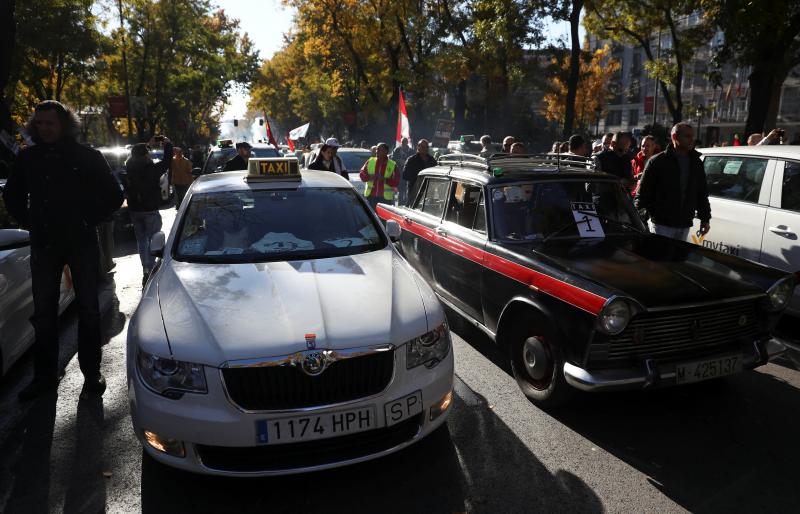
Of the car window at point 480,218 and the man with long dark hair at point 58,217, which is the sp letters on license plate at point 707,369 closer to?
the car window at point 480,218

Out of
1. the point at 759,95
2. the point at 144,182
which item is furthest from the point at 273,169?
the point at 759,95

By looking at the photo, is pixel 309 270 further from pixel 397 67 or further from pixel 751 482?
pixel 397 67

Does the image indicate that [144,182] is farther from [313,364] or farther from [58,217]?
[313,364]

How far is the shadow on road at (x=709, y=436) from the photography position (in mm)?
3277

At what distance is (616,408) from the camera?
432 centimetres

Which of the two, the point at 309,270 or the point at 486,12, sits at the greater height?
the point at 486,12

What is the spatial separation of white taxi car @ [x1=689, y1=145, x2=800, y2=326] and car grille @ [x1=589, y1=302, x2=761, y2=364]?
200 cm

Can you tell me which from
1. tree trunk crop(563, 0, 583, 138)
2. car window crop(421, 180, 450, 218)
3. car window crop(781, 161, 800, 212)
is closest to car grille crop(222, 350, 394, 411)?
car window crop(421, 180, 450, 218)

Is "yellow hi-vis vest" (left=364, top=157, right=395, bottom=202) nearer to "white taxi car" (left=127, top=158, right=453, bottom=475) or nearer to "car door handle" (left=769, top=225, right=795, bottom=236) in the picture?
"car door handle" (left=769, top=225, right=795, bottom=236)

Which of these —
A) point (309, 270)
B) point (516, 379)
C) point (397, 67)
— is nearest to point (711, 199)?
point (516, 379)

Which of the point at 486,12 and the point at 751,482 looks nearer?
the point at 751,482

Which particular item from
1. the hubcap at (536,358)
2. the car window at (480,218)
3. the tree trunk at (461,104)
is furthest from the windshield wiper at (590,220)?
the tree trunk at (461,104)

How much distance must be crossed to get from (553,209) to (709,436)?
203 cm

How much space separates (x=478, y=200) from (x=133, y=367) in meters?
3.15
